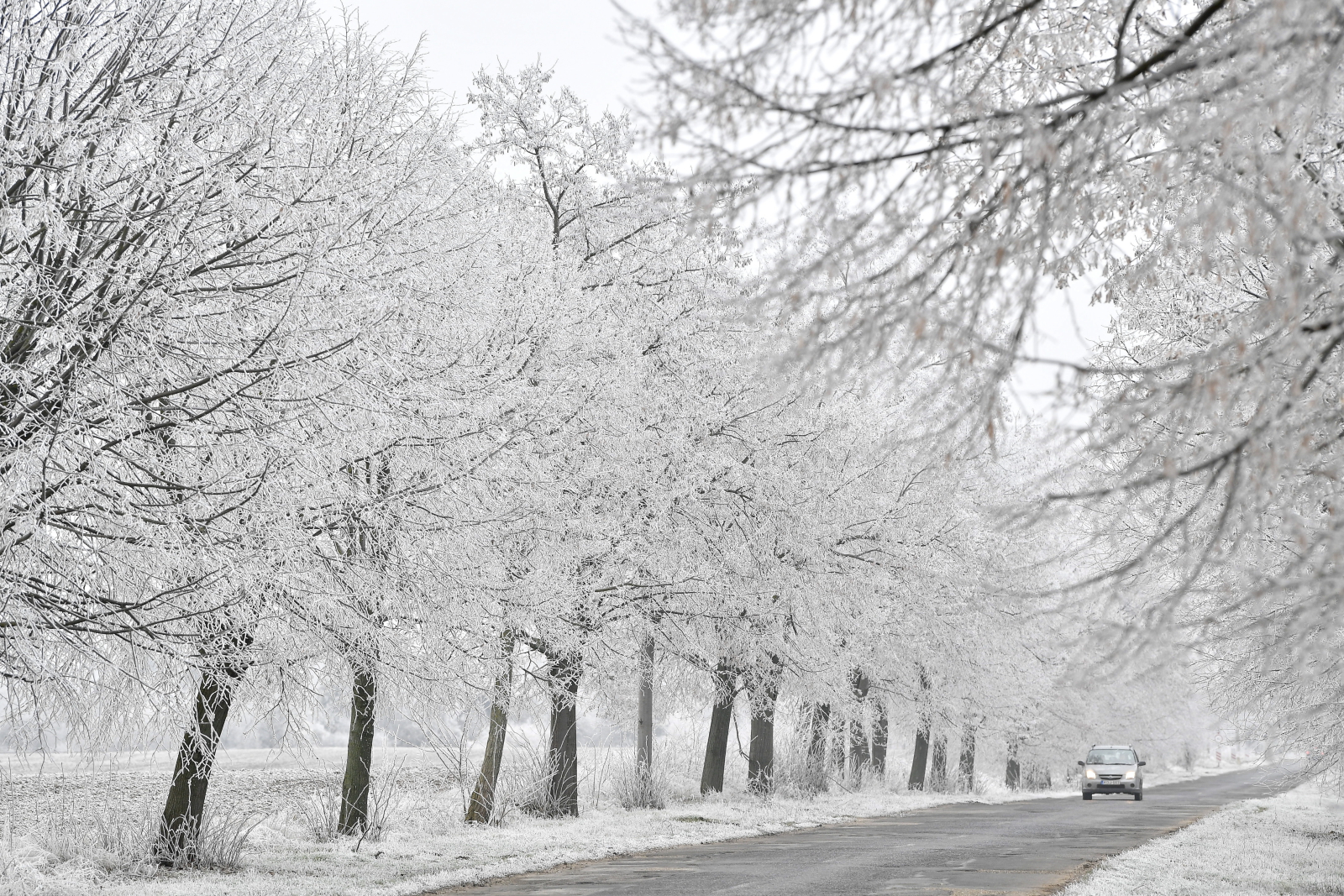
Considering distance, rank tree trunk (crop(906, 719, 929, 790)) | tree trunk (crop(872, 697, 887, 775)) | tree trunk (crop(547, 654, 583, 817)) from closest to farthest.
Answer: tree trunk (crop(547, 654, 583, 817)) → tree trunk (crop(872, 697, 887, 775)) → tree trunk (crop(906, 719, 929, 790))

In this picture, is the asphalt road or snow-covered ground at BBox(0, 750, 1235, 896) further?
the asphalt road

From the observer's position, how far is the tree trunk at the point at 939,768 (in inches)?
1422

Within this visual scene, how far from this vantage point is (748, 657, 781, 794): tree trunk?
843 inches

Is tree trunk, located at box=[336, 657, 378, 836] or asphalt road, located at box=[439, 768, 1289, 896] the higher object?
tree trunk, located at box=[336, 657, 378, 836]

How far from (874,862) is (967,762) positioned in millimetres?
30822

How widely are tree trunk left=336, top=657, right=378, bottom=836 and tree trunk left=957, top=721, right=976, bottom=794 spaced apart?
2519cm

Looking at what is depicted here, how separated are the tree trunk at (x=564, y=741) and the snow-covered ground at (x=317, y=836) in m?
0.43

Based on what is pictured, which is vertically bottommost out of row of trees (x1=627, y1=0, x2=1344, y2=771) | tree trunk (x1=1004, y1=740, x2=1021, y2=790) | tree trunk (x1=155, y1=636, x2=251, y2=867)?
tree trunk (x1=1004, y1=740, x2=1021, y2=790)

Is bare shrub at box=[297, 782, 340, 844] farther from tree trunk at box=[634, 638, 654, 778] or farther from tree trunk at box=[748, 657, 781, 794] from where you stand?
tree trunk at box=[748, 657, 781, 794]

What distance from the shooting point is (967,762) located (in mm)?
41750

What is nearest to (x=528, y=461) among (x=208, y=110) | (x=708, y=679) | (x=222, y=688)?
(x=222, y=688)

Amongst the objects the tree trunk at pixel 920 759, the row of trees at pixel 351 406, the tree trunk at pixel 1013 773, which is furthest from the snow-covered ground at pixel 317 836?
the tree trunk at pixel 1013 773

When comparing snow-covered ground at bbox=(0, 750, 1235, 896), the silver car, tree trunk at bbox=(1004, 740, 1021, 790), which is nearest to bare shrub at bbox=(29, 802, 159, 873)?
snow-covered ground at bbox=(0, 750, 1235, 896)

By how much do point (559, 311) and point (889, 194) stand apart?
967 cm
